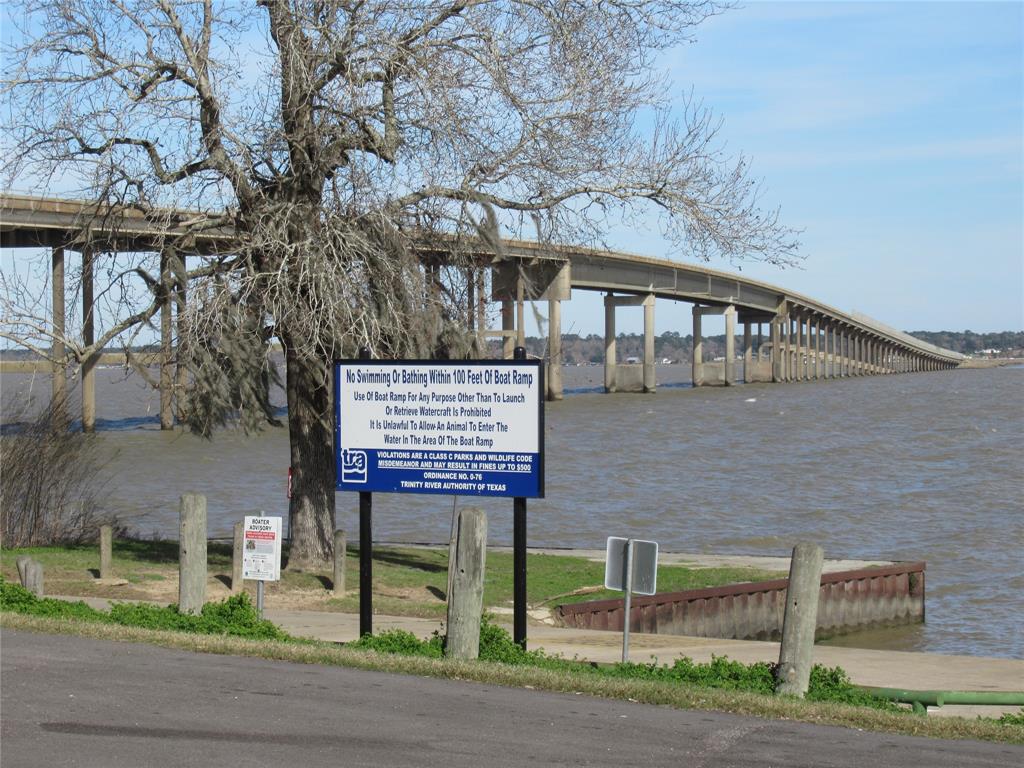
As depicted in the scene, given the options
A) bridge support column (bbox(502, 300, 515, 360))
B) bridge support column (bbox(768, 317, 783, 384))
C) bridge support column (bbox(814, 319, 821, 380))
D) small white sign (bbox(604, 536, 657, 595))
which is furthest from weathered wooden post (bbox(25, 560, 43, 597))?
bridge support column (bbox(814, 319, 821, 380))

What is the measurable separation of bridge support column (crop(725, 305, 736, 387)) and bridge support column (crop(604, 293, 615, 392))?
13013mm

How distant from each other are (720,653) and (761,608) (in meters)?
6.93

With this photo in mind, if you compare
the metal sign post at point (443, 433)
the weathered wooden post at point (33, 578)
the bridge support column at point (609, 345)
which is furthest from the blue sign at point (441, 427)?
the bridge support column at point (609, 345)

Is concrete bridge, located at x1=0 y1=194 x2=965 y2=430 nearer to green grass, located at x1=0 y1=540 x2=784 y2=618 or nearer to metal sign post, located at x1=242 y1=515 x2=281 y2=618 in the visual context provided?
green grass, located at x1=0 y1=540 x2=784 y2=618

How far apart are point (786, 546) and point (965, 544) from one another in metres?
4.07

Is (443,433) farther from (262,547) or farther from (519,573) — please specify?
(262,547)

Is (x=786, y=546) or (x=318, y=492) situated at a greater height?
(x=318, y=492)

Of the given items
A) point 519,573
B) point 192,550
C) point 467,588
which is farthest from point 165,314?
point 467,588

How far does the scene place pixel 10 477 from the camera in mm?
22453

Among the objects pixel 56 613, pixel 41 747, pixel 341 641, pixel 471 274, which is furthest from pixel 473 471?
pixel 471 274

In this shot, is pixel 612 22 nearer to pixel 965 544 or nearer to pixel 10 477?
pixel 10 477

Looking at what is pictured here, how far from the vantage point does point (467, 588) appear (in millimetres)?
11109

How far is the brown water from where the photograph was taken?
88.2ft

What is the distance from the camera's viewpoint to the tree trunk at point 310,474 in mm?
19391
